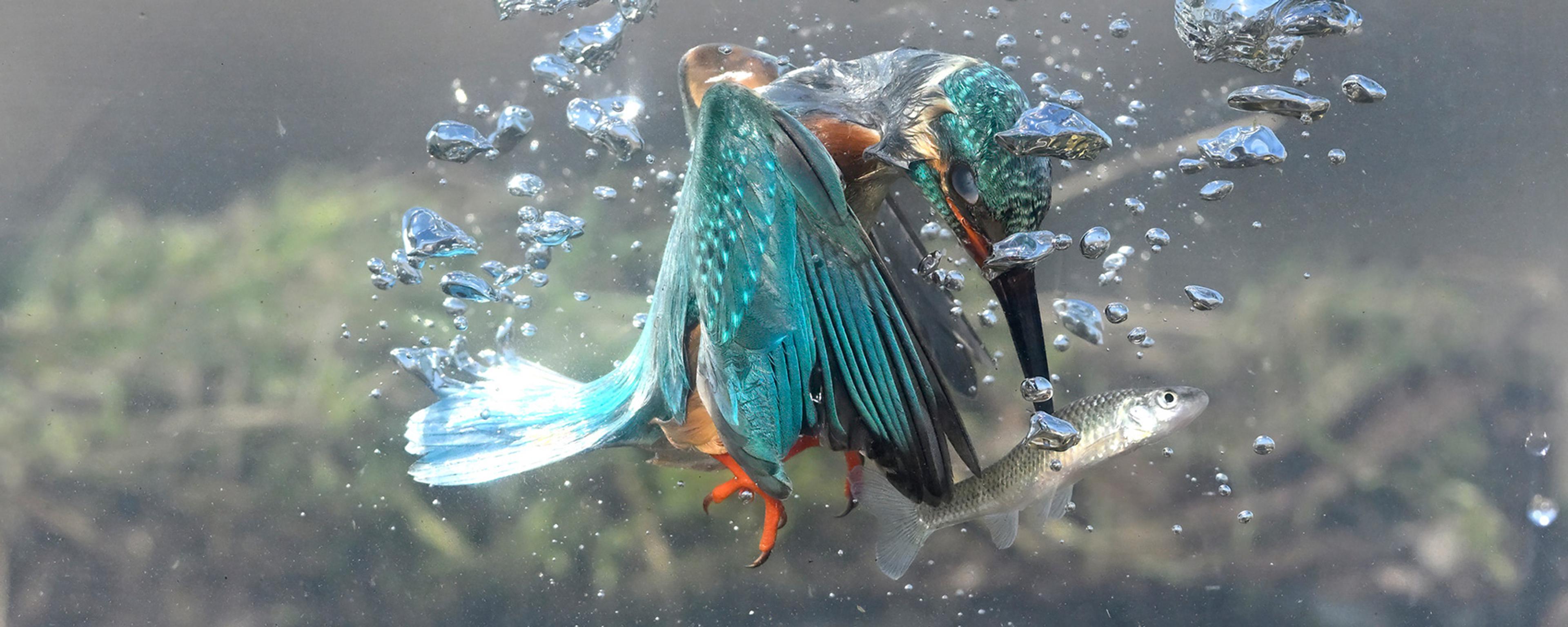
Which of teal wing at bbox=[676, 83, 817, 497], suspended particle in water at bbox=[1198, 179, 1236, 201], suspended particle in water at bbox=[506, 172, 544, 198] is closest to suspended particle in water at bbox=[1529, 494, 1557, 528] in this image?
suspended particle in water at bbox=[1198, 179, 1236, 201]

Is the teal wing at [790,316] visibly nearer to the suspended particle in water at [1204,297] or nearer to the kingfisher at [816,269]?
the kingfisher at [816,269]

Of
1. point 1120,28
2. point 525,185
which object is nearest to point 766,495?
point 525,185

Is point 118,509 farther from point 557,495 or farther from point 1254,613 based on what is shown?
point 1254,613

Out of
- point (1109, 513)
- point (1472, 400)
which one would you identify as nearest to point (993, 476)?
point (1109, 513)

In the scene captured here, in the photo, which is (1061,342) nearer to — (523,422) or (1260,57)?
(1260,57)

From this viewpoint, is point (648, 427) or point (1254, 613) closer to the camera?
point (648, 427)

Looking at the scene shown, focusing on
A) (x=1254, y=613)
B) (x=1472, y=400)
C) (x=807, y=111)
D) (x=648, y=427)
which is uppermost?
(x=807, y=111)

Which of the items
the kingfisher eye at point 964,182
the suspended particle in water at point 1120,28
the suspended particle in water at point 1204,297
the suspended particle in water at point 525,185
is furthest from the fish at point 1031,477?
the suspended particle in water at point 525,185

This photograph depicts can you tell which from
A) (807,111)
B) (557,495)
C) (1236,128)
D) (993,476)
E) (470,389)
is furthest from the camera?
(557,495)
